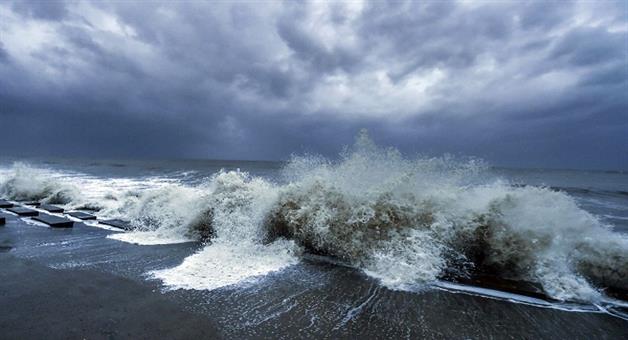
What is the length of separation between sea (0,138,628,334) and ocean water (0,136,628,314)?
0.02 m

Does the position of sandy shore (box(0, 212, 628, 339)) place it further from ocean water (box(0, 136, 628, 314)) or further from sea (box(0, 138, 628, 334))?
ocean water (box(0, 136, 628, 314))

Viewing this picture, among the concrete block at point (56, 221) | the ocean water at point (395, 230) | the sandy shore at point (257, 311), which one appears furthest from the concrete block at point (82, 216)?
the sandy shore at point (257, 311)

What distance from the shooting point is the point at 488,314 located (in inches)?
145

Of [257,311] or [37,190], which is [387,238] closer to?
[257,311]

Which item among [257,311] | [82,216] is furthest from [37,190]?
[257,311]

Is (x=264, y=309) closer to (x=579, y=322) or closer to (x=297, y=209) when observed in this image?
(x=297, y=209)

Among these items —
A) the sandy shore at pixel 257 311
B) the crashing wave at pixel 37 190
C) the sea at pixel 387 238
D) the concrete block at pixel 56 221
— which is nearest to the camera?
the sandy shore at pixel 257 311

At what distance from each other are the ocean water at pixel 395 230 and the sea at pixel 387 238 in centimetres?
2

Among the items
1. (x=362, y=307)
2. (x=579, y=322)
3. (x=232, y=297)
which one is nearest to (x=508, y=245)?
(x=579, y=322)

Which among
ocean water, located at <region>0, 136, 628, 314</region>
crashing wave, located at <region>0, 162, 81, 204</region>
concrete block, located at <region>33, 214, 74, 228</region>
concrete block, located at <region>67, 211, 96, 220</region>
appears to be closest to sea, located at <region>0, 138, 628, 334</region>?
ocean water, located at <region>0, 136, 628, 314</region>

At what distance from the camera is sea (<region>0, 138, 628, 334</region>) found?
446 centimetres

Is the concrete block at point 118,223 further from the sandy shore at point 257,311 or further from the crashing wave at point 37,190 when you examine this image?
the crashing wave at point 37,190

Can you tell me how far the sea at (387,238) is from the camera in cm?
446

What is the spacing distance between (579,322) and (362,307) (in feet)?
8.23
